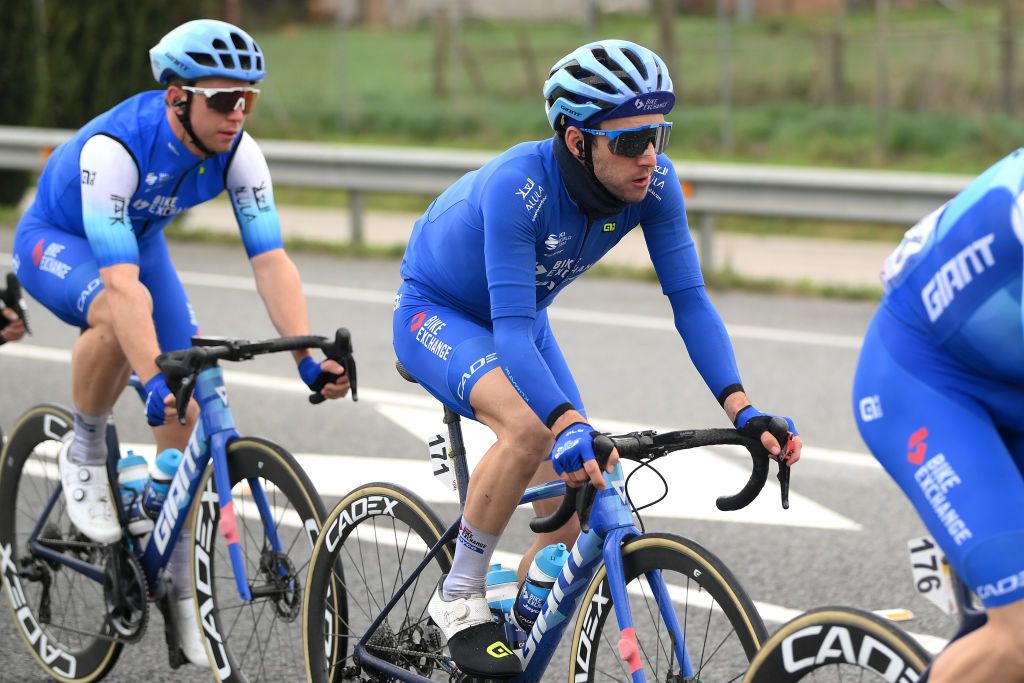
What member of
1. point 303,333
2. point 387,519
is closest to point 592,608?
point 387,519

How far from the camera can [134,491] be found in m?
5.58

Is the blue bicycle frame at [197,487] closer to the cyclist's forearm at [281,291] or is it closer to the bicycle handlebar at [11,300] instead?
the cyclist's forearm at [281,291]

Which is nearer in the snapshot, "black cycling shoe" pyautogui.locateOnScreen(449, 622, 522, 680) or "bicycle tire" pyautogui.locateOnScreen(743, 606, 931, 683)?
"bicycle tire" pyautogui.locateOnScreen(743, 606, 931, 683)

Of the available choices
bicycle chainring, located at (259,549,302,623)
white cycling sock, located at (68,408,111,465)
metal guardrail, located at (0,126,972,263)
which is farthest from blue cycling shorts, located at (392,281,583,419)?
metal guardrail, located at (0,126,972,263)

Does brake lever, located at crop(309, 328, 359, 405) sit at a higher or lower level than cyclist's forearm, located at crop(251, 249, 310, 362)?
lower

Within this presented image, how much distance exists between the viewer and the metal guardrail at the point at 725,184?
1182 centimetres

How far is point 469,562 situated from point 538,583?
0.66 ft

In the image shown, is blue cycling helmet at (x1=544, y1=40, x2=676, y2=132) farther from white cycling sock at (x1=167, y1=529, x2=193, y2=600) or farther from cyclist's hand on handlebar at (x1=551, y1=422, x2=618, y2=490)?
white cycling sock at (x1=167, y1=529, x2=193, y2=600)

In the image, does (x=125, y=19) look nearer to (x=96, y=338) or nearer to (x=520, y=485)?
(x=96, y=338)

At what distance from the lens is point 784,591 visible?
6.16 meters

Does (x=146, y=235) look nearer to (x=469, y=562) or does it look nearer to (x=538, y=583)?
(x=469, y=562)

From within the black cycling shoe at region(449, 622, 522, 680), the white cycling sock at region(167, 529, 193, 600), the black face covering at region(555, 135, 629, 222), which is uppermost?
the black face covering at region(555, 135, 629, 222)

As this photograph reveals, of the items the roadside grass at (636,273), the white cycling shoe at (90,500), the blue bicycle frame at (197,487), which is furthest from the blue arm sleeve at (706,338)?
the roadside grass at (636,273)

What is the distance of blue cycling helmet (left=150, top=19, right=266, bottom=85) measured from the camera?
16.8 ft
